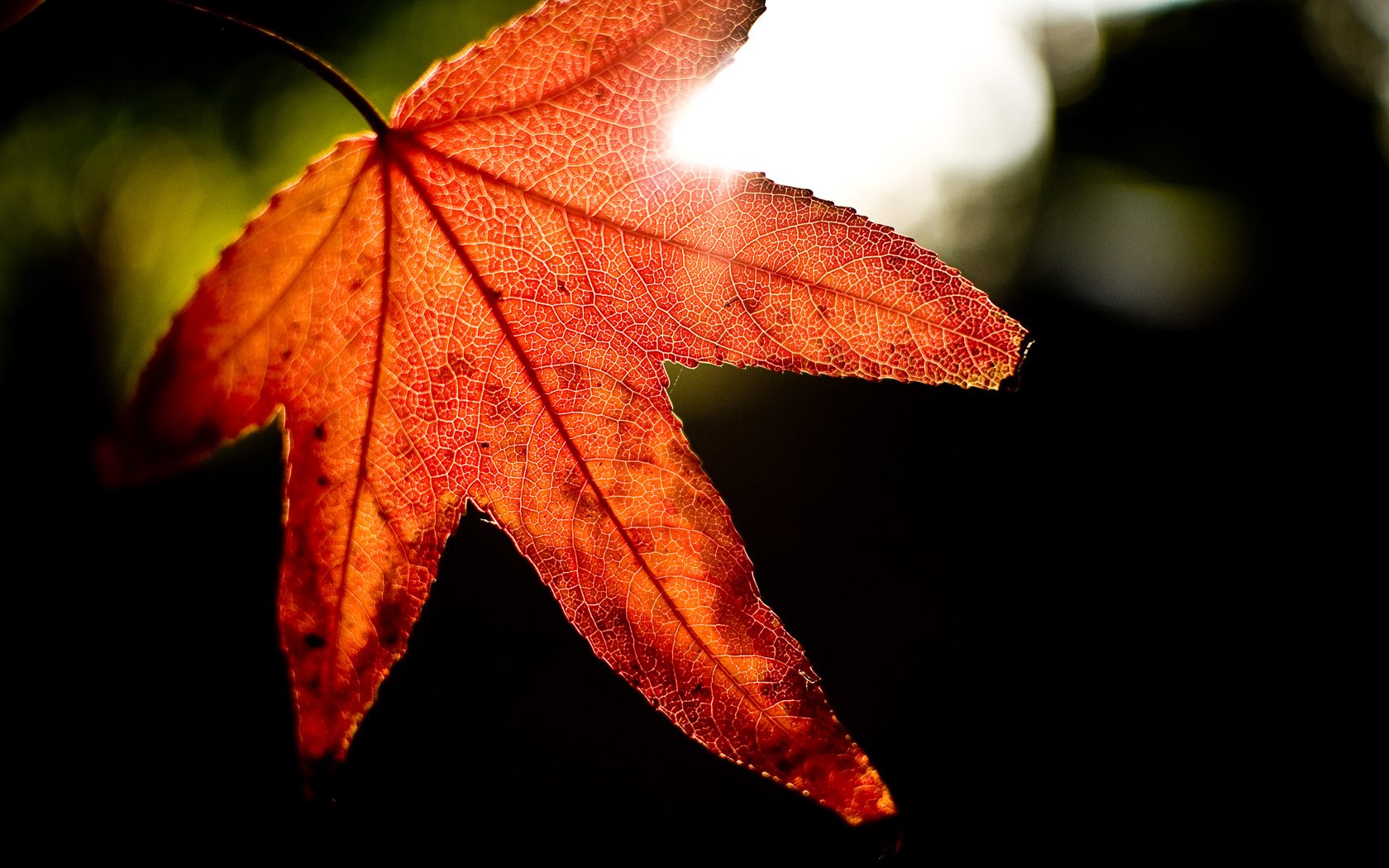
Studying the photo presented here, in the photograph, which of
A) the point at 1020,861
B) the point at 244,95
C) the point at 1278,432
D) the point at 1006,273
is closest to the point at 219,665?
the point at 244,95

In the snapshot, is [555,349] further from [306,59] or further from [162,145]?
[162,145]

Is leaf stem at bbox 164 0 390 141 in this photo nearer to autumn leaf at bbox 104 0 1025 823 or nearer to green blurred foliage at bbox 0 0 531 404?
autumn leaf at bbox 104 0 1025 823

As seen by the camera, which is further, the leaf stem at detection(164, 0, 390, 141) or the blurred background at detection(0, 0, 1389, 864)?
the blurred background at detection(0, 0, 1389, 864)

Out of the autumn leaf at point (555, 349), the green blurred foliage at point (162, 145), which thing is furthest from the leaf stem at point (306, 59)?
the green blurred foliage at point (162, 145)

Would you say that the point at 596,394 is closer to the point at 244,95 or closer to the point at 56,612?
the point at 244,95

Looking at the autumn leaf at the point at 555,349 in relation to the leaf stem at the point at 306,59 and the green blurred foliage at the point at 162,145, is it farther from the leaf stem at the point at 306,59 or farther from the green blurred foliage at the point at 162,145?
the green blurred foliage at the point at 162,145

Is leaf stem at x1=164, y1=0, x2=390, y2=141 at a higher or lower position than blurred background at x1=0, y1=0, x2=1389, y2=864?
higher

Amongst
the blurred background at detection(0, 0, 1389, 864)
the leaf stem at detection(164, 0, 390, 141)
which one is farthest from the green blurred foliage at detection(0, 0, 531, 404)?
the leaf stem at detection(164, 0, 390, 141)
